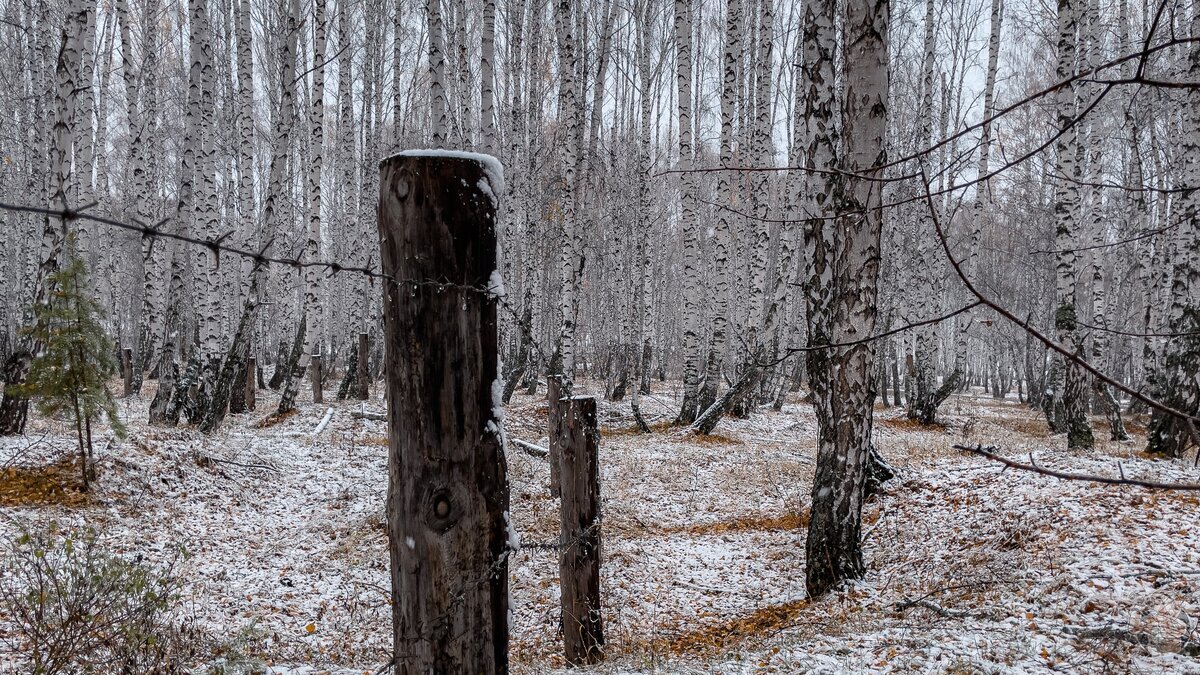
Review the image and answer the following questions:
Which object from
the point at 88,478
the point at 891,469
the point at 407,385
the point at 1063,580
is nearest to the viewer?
the point at 407,385

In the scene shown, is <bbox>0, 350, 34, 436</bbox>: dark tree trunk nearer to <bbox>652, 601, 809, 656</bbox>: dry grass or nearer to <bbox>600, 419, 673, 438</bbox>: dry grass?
<bbox>652, 601, 809, 656</bbox>: dry grass

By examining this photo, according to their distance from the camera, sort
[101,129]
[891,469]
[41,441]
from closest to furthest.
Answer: [41,441] < [891,469] < [101,129]

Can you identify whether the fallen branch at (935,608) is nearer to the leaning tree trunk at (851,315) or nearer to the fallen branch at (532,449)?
the leaning tree trunk at (851,315)

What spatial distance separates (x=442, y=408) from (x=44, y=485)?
6.54m

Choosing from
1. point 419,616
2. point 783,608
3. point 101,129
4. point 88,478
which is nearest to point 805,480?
point 783,608

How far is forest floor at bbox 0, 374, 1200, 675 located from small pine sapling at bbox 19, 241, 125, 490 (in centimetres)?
96

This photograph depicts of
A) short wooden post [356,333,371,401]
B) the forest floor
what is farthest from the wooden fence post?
the forest floor

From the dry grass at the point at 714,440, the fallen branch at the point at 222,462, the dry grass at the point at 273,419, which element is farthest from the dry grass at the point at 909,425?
the dry grass at the point at 273,419

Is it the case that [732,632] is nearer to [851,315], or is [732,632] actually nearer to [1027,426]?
[851,315]

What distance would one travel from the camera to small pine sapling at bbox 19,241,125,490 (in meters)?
5.82

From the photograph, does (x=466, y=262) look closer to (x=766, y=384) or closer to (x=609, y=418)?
(x=609, y=418)

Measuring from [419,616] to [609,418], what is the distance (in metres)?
11.5

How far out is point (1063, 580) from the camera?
4.42m

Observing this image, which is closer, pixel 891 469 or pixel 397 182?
pixel 397 182
